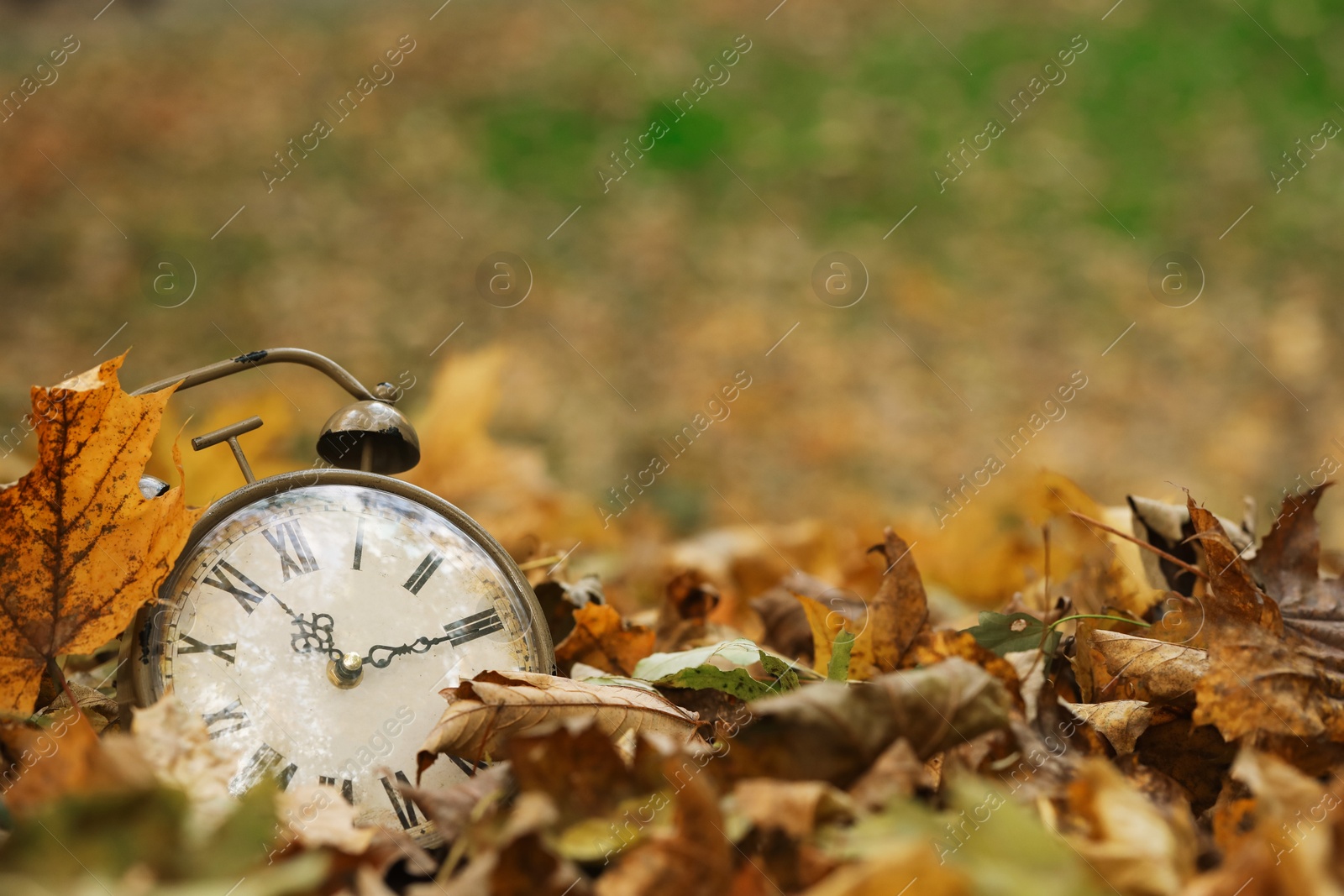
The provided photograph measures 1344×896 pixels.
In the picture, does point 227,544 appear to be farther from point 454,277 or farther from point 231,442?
point 454,277

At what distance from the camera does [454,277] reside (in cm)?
607

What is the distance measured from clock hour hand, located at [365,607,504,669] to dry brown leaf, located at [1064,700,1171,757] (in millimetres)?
766

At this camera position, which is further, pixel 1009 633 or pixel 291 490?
pixel 1009 633

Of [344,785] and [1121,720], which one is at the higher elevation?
[344,785]

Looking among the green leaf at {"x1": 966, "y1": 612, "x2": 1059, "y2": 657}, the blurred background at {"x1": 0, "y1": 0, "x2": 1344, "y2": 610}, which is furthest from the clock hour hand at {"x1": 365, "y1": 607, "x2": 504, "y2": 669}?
the blurred background at {"x1": 0, "y1": 0, "x2": 1344, "y2": 610}

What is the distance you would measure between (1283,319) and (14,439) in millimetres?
6578

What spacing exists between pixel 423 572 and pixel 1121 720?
0.93 meters

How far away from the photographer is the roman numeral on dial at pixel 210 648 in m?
1.20

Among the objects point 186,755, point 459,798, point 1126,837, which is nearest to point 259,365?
point 186,755

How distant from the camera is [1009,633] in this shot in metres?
1.42

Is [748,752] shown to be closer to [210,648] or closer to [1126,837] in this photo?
[1126,837]

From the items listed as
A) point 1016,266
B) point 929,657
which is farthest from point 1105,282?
point 929,657

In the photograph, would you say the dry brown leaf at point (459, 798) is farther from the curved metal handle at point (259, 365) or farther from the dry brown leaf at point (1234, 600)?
the dry brown leaf at point (1234, 600)


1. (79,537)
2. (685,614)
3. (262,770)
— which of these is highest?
(79,537)
